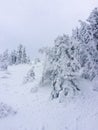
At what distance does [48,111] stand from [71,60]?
5893 mm

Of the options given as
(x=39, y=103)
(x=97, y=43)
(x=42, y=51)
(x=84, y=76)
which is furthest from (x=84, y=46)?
(x=39, y=103)

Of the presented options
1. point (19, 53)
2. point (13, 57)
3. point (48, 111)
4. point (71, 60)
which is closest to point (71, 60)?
point (71, 60)

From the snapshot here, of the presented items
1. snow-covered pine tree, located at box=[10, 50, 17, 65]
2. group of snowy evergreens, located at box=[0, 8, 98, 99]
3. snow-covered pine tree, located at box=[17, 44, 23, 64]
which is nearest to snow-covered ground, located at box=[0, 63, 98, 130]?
group of snowy evergreens, located at box=[0, 8, 98, 99]

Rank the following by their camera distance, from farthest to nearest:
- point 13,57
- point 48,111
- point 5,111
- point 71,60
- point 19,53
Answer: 1. point 13,57
2. point 19,53
3. point 71,60
4. point 48,111
5. point 5,111

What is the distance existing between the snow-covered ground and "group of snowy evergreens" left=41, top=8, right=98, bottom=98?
1287 mm

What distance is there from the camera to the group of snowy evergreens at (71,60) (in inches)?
840

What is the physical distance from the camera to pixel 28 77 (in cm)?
3061

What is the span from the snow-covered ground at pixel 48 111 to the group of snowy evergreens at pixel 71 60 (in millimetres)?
1287

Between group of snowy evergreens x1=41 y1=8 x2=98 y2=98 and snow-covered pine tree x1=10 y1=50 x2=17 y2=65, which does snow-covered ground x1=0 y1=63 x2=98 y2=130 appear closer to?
group of snowy evergreens x1=41 y1=8 x2=98 y2=98

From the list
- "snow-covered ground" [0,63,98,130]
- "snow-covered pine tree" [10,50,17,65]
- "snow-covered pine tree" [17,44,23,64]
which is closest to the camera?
"snow-covered ground" [0,63,98,130]

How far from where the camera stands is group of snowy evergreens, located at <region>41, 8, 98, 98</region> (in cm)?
2134

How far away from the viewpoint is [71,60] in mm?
21734

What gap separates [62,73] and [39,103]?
3.70m

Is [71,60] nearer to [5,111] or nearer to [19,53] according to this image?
[5,111]
